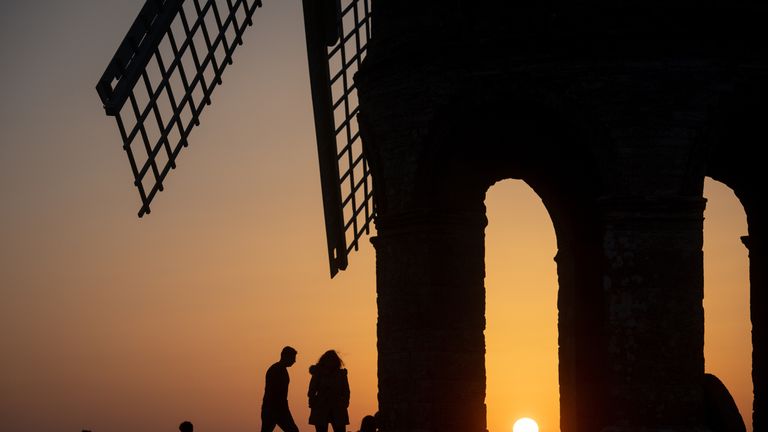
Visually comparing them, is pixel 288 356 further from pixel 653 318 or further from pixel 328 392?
pixel 653 318

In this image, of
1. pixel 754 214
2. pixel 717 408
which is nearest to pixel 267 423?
pixel 717 408

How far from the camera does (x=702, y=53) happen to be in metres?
20.2

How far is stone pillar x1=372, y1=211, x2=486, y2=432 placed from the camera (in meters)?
20.9

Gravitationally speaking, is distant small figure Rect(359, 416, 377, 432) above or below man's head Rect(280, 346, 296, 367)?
below

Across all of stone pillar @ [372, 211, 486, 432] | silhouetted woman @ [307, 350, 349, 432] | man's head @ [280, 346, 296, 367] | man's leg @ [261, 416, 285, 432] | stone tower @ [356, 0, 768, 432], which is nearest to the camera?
stone tower @ [356, 0, 768, 432]

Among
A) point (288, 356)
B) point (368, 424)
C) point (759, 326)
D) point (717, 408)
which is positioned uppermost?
point (759, 326)

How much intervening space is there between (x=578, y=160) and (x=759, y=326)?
338 centimetres

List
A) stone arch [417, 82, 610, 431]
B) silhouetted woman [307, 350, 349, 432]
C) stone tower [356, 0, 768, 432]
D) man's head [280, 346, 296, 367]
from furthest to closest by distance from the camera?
1. silhouetted woman [307, 350, 349, 432]
2. man's head [280, 346, 296, 367]
3. stone arch [417, 82, 610, 431]
4. stone tower [356, 0, 768, 432]

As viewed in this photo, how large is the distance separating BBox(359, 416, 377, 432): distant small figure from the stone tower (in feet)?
3.89

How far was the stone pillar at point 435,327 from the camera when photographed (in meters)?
20.9

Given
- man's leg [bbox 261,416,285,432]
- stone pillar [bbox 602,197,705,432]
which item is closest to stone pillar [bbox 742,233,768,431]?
stone pillar [bbox 602,197,705,432]

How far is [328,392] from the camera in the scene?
22.6 meters

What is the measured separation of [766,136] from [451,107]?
3.61m

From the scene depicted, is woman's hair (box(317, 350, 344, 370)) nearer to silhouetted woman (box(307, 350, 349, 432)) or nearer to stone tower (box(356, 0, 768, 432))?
silhouetted woman (box(307, 350, 349, 432))
